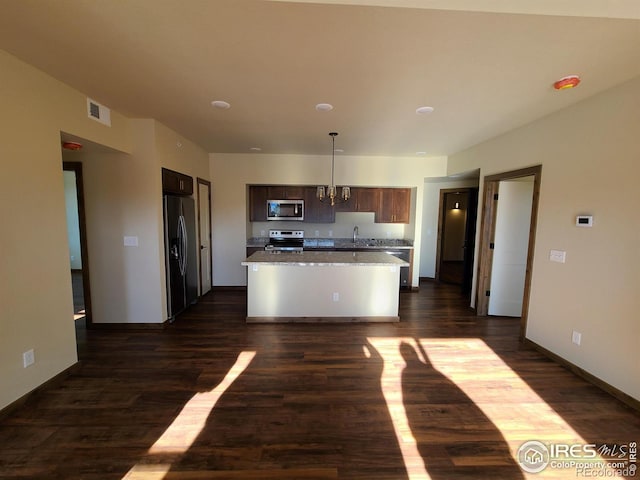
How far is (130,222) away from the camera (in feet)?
10.9

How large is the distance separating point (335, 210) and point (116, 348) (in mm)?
4084

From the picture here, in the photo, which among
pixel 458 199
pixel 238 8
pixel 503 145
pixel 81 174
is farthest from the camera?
pixel 458 199

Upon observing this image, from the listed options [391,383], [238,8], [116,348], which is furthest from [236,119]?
[391,383]

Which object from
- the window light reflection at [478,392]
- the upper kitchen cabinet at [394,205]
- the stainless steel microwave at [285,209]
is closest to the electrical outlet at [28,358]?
the window light reflection at [478,392]

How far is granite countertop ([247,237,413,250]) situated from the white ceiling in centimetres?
279

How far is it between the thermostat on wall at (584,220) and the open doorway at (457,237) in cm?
230

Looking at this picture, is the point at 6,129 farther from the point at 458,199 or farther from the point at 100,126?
the point at 458,199

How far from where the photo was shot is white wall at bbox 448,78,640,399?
7.21 ft

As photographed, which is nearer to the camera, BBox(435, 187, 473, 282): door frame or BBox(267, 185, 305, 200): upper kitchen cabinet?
BBox(267, 185, 305, 200): upper kitchen cabinet

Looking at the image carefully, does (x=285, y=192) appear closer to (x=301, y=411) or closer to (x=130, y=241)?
(x=130, y=241)

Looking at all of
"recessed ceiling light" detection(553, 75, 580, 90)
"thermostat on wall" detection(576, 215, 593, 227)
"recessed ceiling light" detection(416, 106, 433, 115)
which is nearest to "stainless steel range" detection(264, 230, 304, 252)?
"recessed ceiling light" detection(416, 106, 433, 115)

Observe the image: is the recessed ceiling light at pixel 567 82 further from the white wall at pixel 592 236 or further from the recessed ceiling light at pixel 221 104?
the recessed ceiling light at pixel 221 104

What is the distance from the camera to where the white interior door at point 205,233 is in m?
4.75

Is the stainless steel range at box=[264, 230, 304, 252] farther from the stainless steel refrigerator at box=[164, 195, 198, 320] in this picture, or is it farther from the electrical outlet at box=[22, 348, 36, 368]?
the electrical outlet at box=[22, 348, 36, 368]
